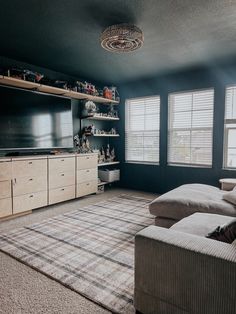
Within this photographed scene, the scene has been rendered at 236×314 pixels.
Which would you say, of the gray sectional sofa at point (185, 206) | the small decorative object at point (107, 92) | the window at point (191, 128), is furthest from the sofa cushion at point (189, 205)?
the small decorative object at point (107, 92)

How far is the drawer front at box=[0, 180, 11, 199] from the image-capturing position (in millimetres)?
3155

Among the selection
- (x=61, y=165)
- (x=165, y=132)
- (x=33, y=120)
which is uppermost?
(x=33, y=120)

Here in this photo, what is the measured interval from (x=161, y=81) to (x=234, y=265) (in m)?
4.32

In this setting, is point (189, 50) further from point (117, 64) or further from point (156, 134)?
point (156, 134)

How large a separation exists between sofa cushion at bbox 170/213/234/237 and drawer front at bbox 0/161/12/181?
2406 millimetres

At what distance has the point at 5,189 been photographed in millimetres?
3195

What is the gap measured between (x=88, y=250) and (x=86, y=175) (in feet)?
7.40

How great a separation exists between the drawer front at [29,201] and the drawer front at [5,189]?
136 millimetres

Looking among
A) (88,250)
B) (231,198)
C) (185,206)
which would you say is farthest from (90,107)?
(231,198)

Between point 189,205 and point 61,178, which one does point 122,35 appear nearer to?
point 189,205

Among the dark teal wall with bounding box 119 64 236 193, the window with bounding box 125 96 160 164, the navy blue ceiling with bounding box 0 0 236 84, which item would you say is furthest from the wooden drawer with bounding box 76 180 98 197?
the navy blue ceiling with bounding box 0 0 236 84

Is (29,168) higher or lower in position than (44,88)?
lower

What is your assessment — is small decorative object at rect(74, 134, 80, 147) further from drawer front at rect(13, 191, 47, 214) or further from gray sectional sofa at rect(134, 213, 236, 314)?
gray sectional sofa at rect(134, 213, 236, 314)

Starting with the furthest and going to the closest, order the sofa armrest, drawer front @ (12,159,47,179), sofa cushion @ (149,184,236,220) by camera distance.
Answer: drawer front @ (12,159,47,179) → sofa cushion @ (149,184,236,220) → the sofa armrest
